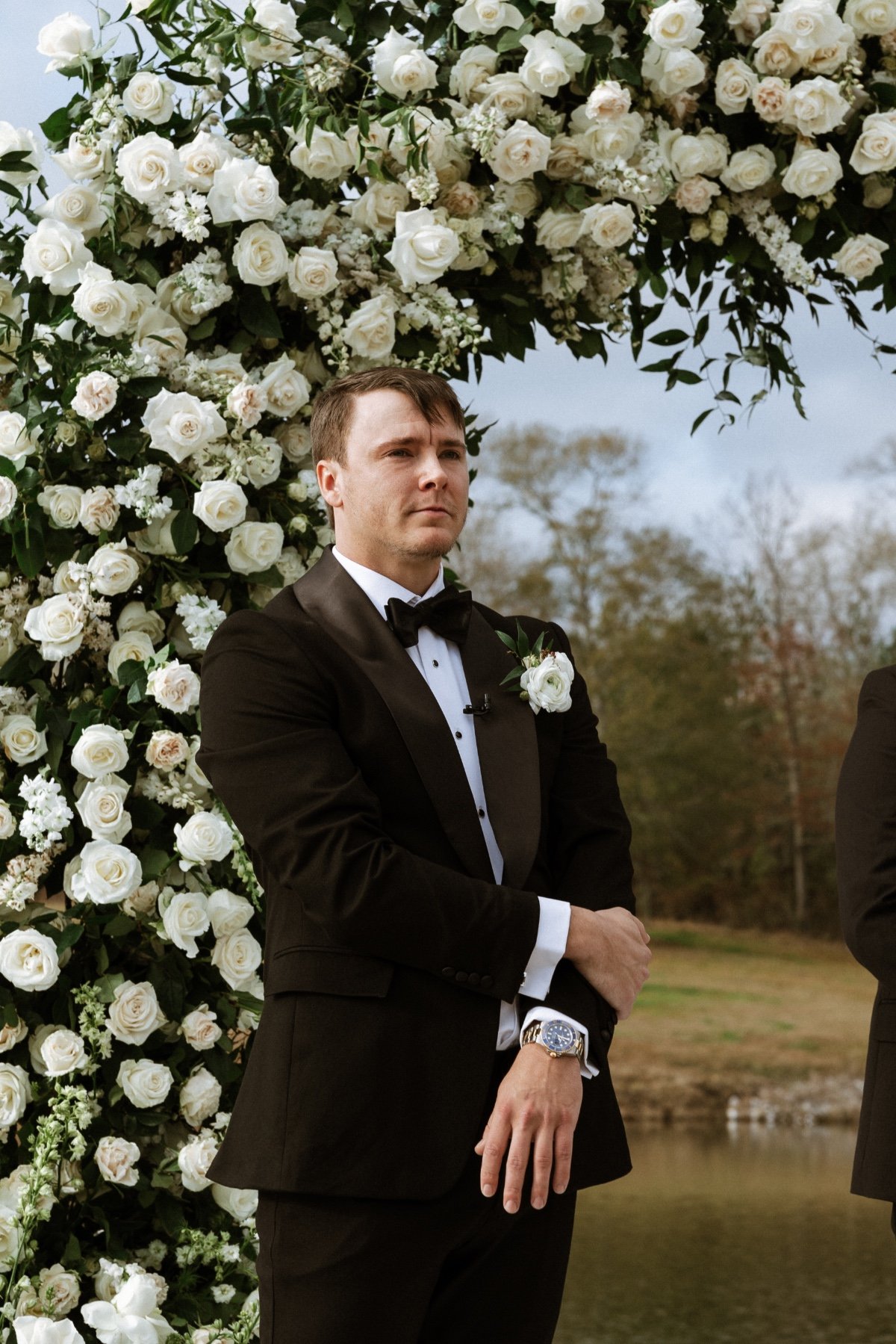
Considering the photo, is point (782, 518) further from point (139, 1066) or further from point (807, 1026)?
point (139, 1066)

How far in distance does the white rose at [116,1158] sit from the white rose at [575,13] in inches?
90.0

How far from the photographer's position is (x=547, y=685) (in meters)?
2.12

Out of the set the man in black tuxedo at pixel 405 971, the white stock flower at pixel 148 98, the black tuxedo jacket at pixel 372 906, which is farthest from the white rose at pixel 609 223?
the black tuxedo jacket at pixel 372 906

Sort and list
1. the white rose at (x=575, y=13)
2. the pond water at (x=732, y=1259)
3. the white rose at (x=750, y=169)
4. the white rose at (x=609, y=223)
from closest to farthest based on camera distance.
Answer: the white rose at (x=575, y=13)
the white rose at (x=609, y=223)
the white rose at (x=750, y=169)
the pond water at (x=732, y=1259)

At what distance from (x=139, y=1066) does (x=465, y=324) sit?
1563mm

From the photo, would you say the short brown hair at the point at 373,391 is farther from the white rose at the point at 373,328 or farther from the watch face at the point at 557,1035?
the watch face at the point at 557,1035

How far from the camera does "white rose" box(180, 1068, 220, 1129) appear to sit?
2809 millimetres

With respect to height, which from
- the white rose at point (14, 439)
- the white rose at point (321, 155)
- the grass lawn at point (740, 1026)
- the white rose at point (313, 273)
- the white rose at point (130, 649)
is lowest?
the grass lawn at point (740, 1026)

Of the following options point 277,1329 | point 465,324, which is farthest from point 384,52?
point 277,1329

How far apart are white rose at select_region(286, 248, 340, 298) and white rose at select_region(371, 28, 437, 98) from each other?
0.36 metres

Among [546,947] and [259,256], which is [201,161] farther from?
[546,947]

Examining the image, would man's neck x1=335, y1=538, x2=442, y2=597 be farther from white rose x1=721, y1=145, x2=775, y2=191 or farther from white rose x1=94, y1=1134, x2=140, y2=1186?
white rose x1=721, y1=145, x2=775, y2=191

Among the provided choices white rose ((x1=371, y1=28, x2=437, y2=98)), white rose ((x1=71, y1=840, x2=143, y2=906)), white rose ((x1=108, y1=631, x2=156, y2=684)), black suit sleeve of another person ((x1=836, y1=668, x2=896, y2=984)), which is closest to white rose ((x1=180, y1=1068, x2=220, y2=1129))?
white rose ((x1=71, y1=840, x2=143, y2=906))

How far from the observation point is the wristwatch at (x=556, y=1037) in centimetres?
188
